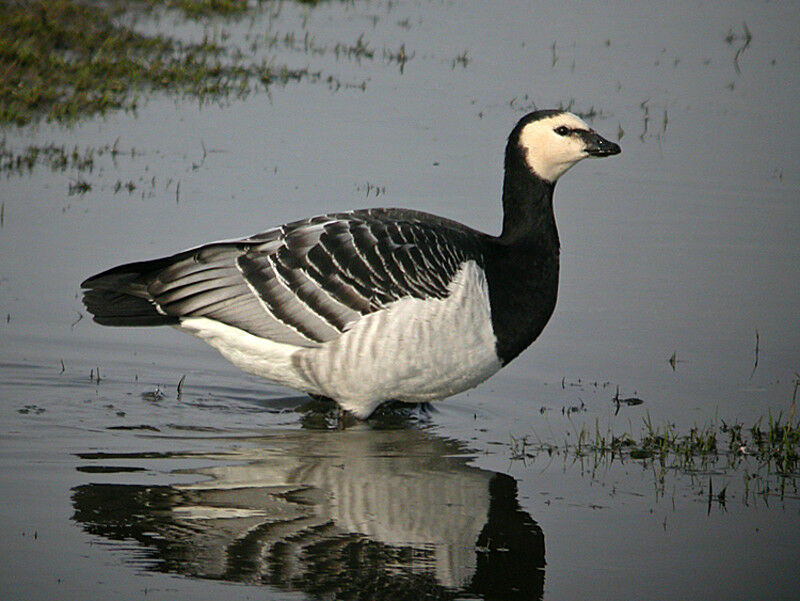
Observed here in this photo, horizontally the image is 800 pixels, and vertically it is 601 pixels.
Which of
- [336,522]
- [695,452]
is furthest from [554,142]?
[336,522]

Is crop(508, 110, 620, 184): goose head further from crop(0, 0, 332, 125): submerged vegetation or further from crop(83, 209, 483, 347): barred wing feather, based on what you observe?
crop(0, 0, 332, 125): submerged vegetation

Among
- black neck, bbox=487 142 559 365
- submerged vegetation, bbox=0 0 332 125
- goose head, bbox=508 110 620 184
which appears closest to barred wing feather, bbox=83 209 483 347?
black neck, bbox=487 142 559 365

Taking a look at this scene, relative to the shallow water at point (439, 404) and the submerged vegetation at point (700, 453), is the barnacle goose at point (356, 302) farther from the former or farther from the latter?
the submerged vegetation at point (700, 453)

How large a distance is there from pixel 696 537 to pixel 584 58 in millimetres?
11778

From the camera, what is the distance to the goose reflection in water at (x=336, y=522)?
18.2ft

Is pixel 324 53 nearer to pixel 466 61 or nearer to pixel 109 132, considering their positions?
pixel 466 61

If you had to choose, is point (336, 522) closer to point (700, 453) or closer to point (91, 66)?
point (700, 453)

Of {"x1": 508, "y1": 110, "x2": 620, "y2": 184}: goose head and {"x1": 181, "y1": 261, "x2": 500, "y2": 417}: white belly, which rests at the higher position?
{"x1": 508, "y1": 110, "x2": 620, "y2": 184}: goose head

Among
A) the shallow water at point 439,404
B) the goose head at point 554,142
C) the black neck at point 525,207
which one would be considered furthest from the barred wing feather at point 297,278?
the goose head at point 554,142

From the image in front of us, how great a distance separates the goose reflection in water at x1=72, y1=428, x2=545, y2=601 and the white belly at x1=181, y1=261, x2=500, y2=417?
38 centimetres

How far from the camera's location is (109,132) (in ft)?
42.1

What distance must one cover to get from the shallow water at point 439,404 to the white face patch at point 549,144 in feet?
4.83

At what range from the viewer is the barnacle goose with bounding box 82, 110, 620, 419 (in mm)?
7363

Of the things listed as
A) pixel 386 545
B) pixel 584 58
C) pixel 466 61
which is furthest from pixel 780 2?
pixel 386 545
